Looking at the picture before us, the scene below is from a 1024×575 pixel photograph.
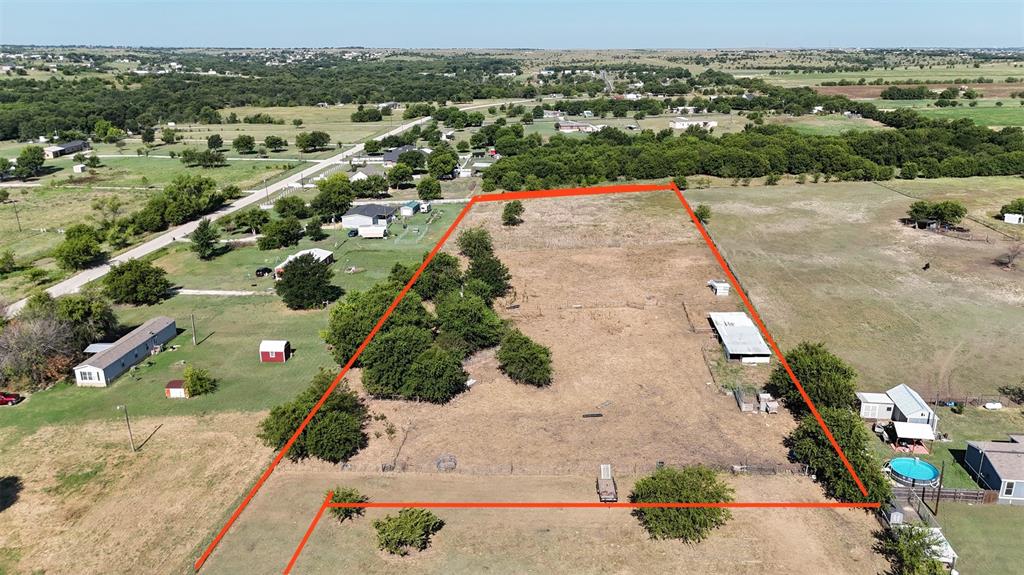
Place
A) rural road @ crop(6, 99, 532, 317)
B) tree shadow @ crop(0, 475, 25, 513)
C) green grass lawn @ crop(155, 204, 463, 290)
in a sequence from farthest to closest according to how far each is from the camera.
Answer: green grass lawn @ crop(155, 204, 463, 290), rural road @ crop(6, 99, 532, 317), tree shadow @ crop(0, 475, 25, 513)

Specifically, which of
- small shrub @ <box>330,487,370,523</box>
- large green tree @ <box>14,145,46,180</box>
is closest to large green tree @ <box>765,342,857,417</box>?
small shrub @ <box>330,487,370,523</box>

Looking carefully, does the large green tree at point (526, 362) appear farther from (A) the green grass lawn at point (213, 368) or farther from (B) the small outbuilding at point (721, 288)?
(B) the small outbuilding at point (721, 288)

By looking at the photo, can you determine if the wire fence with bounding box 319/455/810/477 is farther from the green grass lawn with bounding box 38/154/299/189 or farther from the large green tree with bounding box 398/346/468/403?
the green grass lawn with bounding box 38/154/299/189

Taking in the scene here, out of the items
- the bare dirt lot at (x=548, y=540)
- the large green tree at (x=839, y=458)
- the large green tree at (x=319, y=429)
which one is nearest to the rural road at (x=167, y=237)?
the large green tree at (x=319, y=429)

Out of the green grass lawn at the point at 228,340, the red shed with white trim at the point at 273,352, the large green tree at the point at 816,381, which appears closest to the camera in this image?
the large green tree at the point at 816,381

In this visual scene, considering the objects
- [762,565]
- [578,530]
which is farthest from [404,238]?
[762,565]

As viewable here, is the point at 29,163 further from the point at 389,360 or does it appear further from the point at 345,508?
the point at 345,508

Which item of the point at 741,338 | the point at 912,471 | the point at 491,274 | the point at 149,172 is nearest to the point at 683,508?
the point at 912,471
